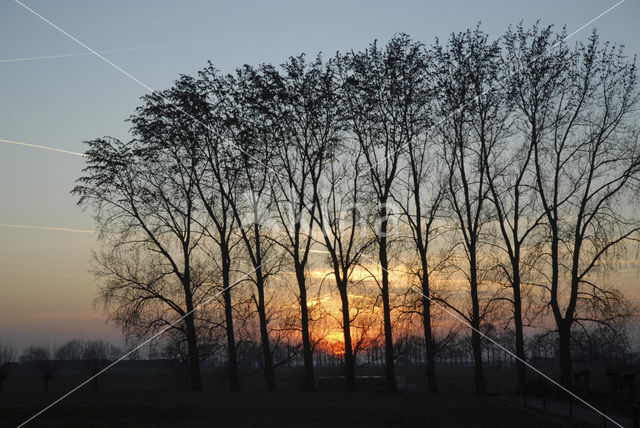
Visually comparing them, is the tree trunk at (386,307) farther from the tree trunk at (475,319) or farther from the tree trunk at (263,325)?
the tree trunk at (263,325)

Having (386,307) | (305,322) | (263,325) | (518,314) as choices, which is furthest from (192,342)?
(518,314)

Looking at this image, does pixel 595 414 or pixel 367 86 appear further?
pixel 367 86

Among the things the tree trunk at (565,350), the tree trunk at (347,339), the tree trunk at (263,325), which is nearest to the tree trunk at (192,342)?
the tree trunk at (263,325)

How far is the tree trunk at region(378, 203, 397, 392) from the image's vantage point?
3666 centimetres

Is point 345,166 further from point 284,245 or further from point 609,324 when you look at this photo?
point 609,324

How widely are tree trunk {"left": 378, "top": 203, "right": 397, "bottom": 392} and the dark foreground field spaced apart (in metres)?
4.08

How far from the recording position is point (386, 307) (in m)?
36.7

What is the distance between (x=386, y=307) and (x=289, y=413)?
39.2 ft

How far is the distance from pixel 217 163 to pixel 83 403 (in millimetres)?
16068

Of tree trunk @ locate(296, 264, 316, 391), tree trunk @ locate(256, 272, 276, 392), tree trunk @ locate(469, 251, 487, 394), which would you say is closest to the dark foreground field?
tree trunk @ locate(469, 251, 487, 394)

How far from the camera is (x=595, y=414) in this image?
1056 inches

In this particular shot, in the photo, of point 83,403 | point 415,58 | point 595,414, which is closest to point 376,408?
point 595,414

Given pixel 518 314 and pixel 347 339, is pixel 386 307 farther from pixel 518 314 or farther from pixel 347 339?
pixel 518 314

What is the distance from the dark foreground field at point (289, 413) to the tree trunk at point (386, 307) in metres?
4.08
